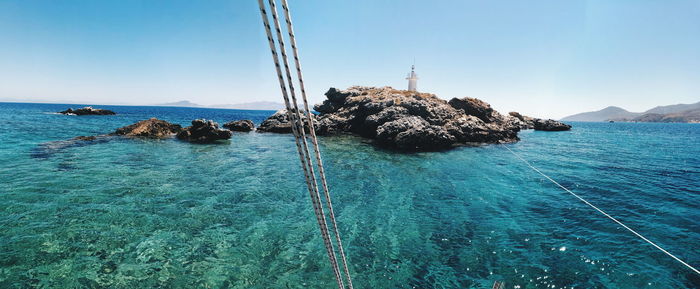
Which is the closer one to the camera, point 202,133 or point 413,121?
point 202,133

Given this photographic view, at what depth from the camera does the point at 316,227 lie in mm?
10578

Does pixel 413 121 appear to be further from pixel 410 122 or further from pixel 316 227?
pixel 316 227

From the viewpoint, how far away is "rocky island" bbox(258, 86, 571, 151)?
105ft

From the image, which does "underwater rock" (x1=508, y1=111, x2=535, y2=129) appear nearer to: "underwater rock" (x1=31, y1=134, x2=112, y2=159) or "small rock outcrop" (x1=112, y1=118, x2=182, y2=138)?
"small rock outcrop" (x1=112, y1=118, x2=182, y2=138)

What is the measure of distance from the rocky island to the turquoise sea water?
12.1 metres

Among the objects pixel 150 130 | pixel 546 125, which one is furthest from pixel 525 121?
pixel 150 130

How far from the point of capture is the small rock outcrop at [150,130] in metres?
33.8

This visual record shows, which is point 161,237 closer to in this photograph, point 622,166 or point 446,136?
point 446,136

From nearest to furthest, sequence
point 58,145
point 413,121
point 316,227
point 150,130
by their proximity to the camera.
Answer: point 316,227 → point 58,145 → point 413,121 → point 150,130

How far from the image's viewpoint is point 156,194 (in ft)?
43.3

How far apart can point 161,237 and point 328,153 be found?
18612 millimetres

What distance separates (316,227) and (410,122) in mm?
24986

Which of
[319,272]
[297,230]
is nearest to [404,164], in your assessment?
[297,230]

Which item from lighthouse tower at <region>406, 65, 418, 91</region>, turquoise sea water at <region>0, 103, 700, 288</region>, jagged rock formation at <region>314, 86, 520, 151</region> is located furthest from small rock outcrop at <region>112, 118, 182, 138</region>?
lighthouse tower at <region>406, 65, 418, 91</region>
